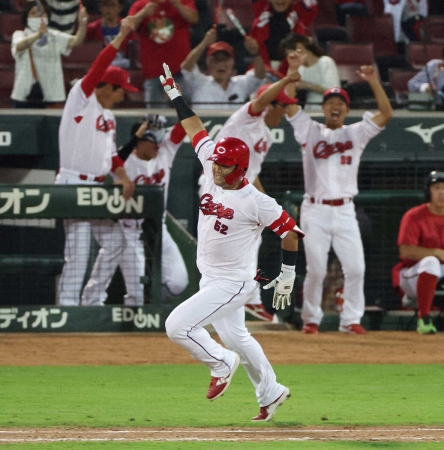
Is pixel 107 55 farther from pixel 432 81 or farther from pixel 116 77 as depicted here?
pixel 432 81

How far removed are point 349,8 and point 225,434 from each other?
31.4 ft

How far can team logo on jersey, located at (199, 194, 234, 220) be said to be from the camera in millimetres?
5746

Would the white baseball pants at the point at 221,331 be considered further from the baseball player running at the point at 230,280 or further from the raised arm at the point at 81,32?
the raised arm at the point at 81,32

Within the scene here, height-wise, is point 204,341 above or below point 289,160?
below

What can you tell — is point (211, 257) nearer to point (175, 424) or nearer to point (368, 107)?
point (175, 424)

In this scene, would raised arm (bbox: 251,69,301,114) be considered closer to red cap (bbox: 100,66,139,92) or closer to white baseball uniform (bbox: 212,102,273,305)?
white baseball uniform (bbox: 212,102,273,305)

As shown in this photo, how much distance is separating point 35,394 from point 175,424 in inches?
54.3

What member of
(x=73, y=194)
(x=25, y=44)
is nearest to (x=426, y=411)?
(x=73, y=194)

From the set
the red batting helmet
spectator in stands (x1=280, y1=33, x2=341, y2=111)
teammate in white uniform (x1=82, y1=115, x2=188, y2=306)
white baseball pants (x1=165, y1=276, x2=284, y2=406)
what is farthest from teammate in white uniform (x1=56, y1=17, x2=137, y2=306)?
white baseball pants (x1=165, y1=276, x2=284, y2=406)

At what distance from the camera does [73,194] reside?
9.52 m

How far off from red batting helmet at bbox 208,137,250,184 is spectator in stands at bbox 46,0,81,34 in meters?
6.11

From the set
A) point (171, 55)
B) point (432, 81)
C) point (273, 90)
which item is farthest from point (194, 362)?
point (432, 81)

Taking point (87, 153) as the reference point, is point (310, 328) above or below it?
below

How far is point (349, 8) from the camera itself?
13.9 meters
